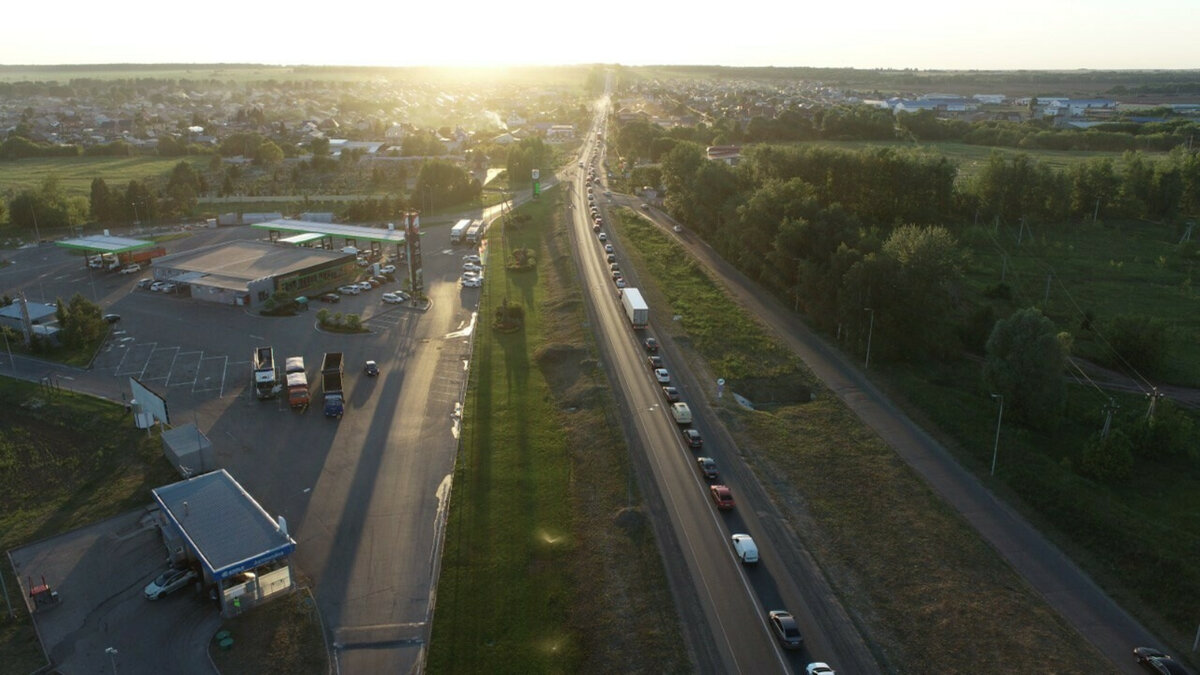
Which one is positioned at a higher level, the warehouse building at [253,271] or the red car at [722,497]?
the warehouse building at [253,271]

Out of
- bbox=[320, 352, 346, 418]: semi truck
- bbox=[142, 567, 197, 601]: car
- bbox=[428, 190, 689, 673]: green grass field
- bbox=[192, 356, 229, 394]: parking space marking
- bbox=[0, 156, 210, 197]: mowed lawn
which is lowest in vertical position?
bbox=[142, 567, 197, 601]: car

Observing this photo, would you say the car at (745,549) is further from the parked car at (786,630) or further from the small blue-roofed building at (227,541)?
the small blue-roofed building at (227,541)

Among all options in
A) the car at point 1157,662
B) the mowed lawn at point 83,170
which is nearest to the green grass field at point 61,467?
the car at point 1157,662

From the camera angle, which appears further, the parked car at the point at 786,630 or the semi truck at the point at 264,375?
the semi truck at the point at 264,375

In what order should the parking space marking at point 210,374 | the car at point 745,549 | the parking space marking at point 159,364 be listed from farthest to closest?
the parking space marking at point 159,364
the parking space marking at point 210,374
the car at point 745,549

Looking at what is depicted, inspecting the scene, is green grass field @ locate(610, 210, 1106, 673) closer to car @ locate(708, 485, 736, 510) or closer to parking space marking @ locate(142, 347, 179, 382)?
car @ locate(708, 485, 736, 510)

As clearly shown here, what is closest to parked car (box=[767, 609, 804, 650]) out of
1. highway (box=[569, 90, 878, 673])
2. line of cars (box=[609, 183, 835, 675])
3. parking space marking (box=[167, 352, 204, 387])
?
line of cars (box=[609, 183, 835, 675])

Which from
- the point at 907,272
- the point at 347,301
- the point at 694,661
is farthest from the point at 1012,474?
the point at 347,301
